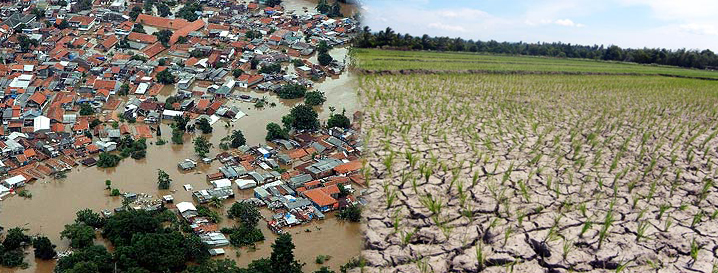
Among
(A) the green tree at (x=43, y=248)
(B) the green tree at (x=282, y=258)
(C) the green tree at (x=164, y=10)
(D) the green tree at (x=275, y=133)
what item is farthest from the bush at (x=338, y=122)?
(C) the green tree at (x=164, y=10)

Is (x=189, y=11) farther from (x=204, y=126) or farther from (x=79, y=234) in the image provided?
(x=79, y=234)

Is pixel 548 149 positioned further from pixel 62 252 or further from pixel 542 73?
pixel 62 252

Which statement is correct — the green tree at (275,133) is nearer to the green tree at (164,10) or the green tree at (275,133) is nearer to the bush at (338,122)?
the bush at (338,122)

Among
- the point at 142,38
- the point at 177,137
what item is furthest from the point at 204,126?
the point at 142,38

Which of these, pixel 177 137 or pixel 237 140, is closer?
Result: pixel 237 140

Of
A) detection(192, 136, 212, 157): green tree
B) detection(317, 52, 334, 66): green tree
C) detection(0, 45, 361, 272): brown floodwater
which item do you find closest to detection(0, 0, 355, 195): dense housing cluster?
detection(317, 52, 334, 66): green tree

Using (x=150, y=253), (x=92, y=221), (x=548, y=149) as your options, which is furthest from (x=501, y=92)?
(x=92, y=221)

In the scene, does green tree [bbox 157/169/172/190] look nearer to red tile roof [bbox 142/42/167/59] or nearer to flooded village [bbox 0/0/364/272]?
flooded village [bbox 0/0/364/272]
